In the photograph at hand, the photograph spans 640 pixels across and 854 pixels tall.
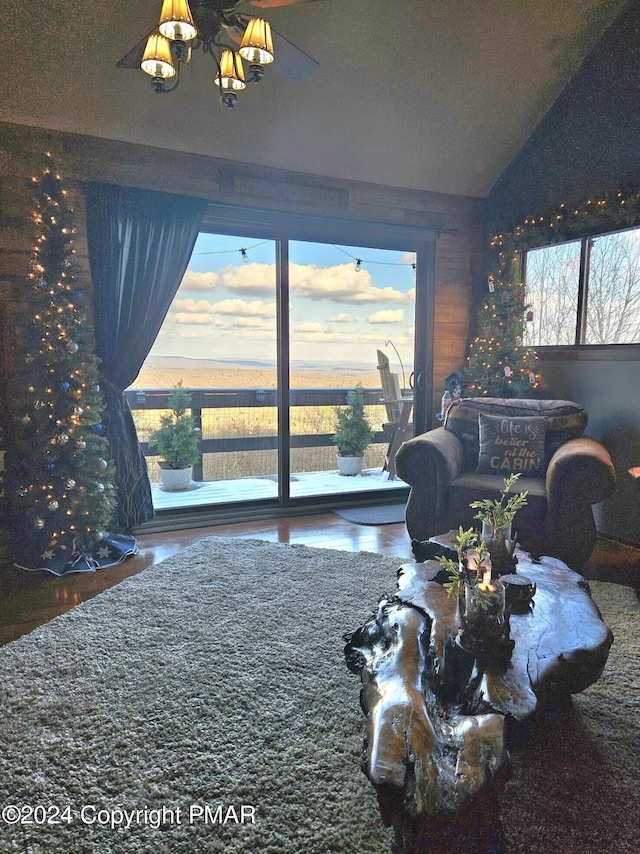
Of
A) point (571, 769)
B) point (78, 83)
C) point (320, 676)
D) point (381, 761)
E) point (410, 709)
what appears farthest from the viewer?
point (78, 83)

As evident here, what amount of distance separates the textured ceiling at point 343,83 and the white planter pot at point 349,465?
2.42 m

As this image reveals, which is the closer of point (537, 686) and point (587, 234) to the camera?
point (537, 686)

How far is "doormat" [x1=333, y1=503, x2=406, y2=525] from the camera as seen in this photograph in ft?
13.6

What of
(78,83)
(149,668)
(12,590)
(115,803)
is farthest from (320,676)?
(78,83)

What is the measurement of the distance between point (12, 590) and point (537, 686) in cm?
274

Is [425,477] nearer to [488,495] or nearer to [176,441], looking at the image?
[488,495]

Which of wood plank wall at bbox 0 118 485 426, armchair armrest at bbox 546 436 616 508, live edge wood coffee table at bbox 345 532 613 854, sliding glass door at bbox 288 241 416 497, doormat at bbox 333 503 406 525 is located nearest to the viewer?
live edge wood coffee table at bbox 345 532 613 854

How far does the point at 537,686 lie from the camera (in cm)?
131

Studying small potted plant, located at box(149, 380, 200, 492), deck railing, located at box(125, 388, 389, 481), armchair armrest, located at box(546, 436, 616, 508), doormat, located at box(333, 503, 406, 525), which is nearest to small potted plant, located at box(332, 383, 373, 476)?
deck railing, located at box(125, 388, 389, 481)

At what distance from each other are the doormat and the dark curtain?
5.11 ft

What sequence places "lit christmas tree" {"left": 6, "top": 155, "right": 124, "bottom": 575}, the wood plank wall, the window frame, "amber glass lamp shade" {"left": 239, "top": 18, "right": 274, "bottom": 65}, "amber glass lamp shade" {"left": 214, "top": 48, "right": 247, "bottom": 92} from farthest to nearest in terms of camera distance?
the window frame < the wood plank wall < "lit christmas tree" {"left": 6, "top": 155, "right": 124, "bottom": 575} < "amber glass lamp shade" {"left": 214, "top": 48, "right": 247, "bottom": 92} < "amber glass lamp shade" {"left": 239, "top": 18, "right": 274, "bottom": 65}

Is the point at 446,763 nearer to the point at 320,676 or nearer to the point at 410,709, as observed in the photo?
the point at 410,709

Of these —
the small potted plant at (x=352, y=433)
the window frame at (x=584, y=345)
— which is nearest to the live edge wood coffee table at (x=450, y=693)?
the window frame at (x=584, y=345)

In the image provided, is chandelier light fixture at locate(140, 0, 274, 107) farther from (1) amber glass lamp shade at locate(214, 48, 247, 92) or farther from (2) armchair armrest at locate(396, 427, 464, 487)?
(2) armchair armrest at locate(396, 427, 464, 487)
